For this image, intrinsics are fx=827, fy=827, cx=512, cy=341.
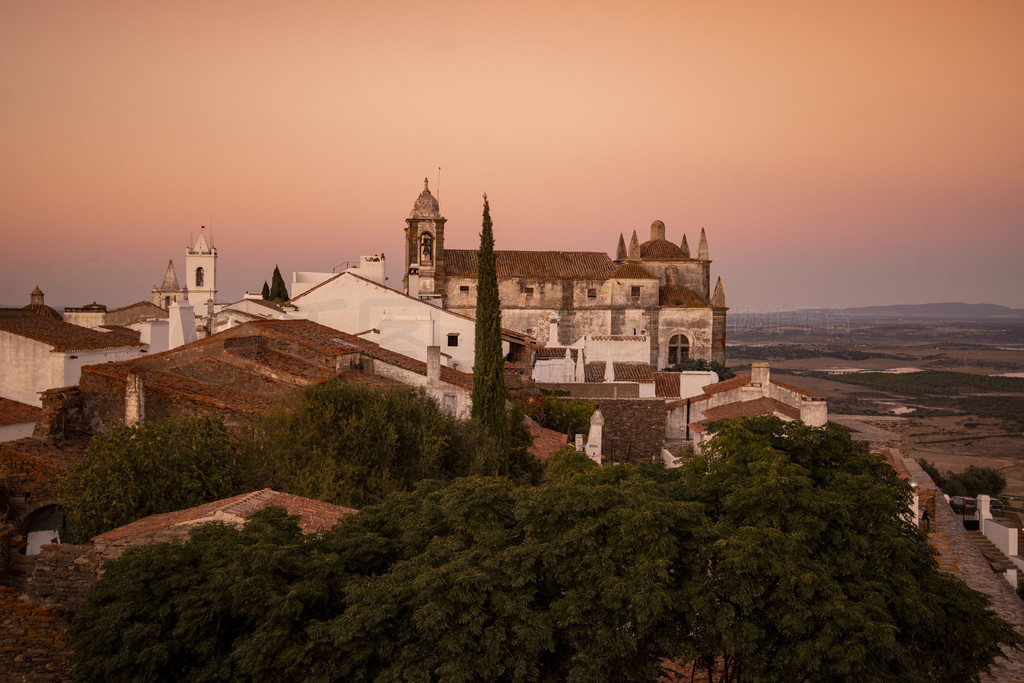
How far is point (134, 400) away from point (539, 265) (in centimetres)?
4071

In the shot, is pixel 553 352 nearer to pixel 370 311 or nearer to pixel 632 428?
pixel 370 311

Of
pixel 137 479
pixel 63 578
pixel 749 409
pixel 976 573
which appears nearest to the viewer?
pixel 63 578

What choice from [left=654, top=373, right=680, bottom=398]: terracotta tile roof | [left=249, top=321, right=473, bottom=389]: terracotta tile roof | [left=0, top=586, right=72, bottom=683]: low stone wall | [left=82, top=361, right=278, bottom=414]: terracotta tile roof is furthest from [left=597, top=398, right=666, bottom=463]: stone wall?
[left=0, top=586, right=72, bottom=683]: low stone wall

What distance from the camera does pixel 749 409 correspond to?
2477cm

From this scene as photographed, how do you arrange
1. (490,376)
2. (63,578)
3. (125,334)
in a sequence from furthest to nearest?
(125,334) < (490,376) < (63,578)

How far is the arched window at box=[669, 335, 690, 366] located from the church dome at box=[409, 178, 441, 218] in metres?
18.3

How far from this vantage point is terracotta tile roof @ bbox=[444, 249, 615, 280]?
2175 inches

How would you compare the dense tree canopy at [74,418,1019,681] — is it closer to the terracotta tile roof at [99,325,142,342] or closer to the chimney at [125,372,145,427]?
the chimney at [125,372,145,427]

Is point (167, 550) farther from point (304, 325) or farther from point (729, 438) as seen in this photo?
point (304, 325)

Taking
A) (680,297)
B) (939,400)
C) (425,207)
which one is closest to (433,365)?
(425,207)

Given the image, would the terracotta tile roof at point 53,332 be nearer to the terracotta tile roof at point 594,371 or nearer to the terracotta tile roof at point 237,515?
the terracotta tile roof at point 237,515

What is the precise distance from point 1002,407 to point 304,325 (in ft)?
263

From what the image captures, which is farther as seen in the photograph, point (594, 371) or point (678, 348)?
point (678, 348)

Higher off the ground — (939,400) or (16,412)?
(16,412)
